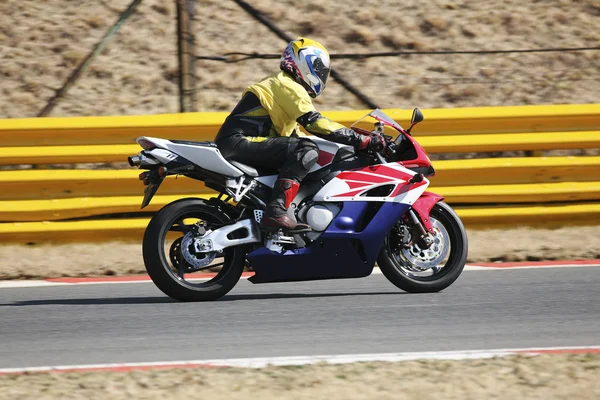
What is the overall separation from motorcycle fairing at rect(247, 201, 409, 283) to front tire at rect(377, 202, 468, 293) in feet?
0.55

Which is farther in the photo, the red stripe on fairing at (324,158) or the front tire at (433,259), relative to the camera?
the front tire at (433,259)

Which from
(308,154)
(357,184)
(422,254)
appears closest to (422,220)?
(422,254)

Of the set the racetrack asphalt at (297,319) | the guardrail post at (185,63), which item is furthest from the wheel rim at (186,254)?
the guardrail post at (185,63)

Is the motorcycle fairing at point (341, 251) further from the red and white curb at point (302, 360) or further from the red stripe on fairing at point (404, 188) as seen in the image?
the red and white curb at point (302, 360)

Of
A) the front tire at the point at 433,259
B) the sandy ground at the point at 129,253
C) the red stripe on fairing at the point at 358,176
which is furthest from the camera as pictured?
the sandy ground at the point at 129,253

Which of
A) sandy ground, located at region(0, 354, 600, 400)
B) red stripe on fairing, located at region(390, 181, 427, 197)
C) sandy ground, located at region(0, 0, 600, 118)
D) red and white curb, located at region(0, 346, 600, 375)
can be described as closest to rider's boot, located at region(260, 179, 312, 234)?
red stripe on fairing, located at region(390, 181, 427, 197)

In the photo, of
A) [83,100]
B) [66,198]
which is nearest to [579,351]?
[66,198]

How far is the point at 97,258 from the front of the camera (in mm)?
8016

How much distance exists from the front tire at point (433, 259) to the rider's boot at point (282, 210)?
62 centimetres

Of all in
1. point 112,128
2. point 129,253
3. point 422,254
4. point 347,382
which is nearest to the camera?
point 347,382

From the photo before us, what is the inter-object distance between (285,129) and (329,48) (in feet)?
17.0

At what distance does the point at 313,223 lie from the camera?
6.36m

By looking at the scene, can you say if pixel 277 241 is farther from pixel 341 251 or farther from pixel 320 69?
pixel 320 69

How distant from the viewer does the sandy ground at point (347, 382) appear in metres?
4.12
